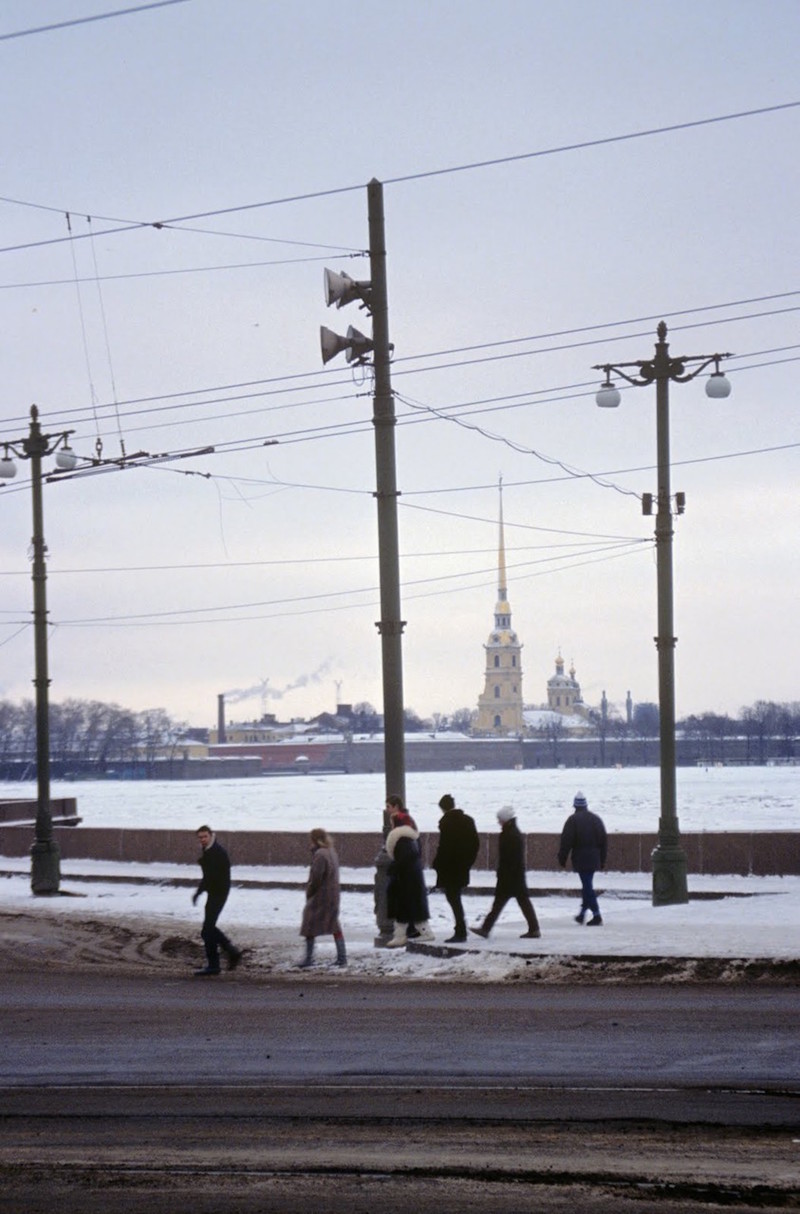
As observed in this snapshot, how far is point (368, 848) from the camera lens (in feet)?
101

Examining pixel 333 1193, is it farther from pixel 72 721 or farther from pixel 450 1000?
pixel 72 721

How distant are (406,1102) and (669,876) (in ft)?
41.3

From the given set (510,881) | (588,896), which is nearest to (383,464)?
(510,881)

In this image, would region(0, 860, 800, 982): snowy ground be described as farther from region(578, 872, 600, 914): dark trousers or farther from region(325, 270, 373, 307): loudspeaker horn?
region(325, 270, 373, 307): loudspeaker horn

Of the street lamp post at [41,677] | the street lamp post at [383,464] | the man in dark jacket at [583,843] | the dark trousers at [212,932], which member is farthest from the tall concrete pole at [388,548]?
the street lamp post at [41,677]

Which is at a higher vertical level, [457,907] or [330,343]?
[330,343]

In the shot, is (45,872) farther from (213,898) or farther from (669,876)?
(669,876)

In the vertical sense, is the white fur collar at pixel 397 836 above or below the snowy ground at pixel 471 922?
above

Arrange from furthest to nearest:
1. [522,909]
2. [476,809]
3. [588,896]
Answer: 1. [476,809]
2. [588,896]
3. [522,909]

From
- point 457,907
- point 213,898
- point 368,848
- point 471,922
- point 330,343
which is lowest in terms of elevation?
point 471,922

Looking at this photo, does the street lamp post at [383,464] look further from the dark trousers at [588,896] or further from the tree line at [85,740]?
the tree line at [85,740]

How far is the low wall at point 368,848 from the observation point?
26797mm

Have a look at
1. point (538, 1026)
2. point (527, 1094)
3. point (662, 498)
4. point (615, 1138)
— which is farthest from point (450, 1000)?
point (662, 498)

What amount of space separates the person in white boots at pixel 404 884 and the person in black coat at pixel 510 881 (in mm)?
644
